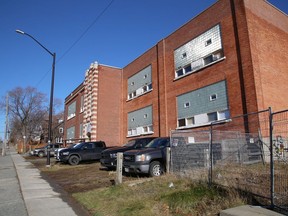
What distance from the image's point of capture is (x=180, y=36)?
20.9 metres

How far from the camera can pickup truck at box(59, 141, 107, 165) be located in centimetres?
1908

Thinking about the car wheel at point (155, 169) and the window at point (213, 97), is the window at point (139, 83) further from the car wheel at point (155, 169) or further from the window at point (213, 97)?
the car wheel at point (155, 169)

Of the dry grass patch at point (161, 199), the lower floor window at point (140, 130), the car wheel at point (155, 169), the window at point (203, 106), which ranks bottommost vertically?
the dry grass patch at point (161, 199)

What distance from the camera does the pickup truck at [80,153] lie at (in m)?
19.1

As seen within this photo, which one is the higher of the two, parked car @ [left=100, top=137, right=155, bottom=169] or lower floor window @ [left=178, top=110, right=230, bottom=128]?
lower floor window @ [left=178, top=110, right=230, bottom=128]

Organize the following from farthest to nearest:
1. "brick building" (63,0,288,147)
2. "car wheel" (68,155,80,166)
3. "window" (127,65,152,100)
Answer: "window" (127,65,152,100)
"car wheel" (68,155,80,166)
"brick building" (63,0,288,147)

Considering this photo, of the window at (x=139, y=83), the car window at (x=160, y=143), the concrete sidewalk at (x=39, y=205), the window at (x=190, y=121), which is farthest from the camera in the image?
the window at (x=139, y=83)

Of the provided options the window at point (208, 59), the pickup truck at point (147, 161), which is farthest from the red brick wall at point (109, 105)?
the pickup truck at point (147, 161)

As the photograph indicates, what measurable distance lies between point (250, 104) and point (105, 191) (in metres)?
9.90

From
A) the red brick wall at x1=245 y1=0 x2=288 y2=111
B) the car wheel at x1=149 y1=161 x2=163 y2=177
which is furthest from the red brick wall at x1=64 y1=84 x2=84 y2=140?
the car wheel at x1=149 y1=161 x2=163 y2=177

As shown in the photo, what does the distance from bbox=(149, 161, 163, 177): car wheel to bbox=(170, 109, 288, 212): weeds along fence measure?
107 centimetres

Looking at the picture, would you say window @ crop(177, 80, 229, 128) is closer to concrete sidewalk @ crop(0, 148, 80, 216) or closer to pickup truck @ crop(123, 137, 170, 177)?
pickup truck @ crop(123, 137, 170, 177)

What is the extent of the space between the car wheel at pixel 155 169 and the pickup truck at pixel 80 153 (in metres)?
10.1

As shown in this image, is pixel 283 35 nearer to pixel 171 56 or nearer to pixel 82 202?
pixel 171 56
